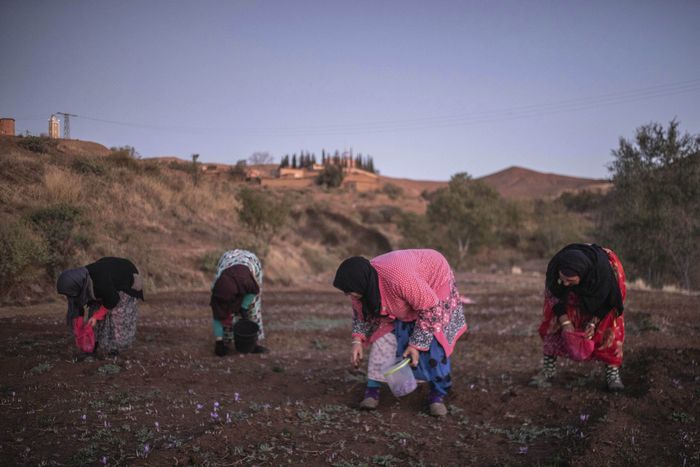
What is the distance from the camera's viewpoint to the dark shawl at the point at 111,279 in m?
6.79

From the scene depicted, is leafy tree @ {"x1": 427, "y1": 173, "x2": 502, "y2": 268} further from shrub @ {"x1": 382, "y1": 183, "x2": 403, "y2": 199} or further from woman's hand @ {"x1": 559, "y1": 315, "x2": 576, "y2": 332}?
woman's hand @ {"x1": 559, "y1": 315, "x2": 576, "y2": 332}

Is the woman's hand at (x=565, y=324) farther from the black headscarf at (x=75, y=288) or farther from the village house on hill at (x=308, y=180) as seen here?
the village house on hill at (x=308, y=180)

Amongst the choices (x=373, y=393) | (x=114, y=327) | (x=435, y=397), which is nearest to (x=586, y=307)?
(x=435, y=397)

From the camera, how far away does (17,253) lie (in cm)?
1099

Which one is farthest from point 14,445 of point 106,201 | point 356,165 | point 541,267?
point 356,165

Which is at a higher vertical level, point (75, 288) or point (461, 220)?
point (461, 220)

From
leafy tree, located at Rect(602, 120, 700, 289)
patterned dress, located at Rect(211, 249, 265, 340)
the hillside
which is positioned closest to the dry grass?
the hillside

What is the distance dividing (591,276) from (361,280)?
2.38 m

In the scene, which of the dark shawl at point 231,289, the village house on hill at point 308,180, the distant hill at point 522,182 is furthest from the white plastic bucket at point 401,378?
the distant hill at point 522,182

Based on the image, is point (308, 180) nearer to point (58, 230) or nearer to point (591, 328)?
point (58, 230)

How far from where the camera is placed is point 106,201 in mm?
16547

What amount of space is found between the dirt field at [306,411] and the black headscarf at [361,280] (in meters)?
1.11

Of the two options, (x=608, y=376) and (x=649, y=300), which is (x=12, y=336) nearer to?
(x=608, y=376)

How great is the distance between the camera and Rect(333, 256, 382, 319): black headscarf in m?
4.73
